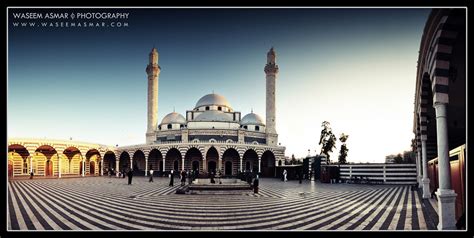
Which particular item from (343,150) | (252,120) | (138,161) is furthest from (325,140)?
(138,161)

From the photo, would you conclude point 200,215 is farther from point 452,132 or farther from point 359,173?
point 359,173

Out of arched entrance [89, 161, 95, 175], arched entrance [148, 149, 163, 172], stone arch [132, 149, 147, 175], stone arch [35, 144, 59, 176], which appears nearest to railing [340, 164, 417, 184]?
arched entrance [148, 149, 163, 172]

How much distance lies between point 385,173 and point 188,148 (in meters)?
20.2

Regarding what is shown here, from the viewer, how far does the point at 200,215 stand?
731 centimetres

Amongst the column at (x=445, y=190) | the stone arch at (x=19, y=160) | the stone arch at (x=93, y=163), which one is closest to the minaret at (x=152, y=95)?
the stone arch at (x=93, y=163)

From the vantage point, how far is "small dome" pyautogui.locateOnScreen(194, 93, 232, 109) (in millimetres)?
44269

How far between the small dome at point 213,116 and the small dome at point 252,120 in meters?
2.24

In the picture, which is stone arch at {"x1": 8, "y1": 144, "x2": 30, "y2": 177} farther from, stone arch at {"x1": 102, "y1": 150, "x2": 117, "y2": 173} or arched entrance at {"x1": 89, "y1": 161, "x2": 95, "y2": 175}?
stone arch at {"x1": 102, "y1": 150, "x2": 117, "y2": 173}

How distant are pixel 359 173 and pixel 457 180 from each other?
15650mm

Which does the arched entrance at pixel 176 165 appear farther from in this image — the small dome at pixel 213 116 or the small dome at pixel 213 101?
the small dome at pixel 213 101

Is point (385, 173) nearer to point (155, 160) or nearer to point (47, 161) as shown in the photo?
point (155, 160)

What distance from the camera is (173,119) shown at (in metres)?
41.4

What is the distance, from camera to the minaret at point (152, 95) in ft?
132

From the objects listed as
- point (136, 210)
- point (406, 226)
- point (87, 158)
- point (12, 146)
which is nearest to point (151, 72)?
point (87, 158)
